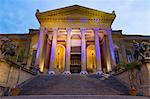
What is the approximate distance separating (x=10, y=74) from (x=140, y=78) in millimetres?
9967

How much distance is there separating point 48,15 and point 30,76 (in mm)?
13509

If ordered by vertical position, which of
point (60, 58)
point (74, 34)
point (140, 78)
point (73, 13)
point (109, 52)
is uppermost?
point (73, 13)

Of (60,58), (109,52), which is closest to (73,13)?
(60,58)

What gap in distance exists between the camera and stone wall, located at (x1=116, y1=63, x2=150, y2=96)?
8641mm

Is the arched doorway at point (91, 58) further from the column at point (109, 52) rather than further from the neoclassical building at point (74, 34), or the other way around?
the column at point (109, 52)

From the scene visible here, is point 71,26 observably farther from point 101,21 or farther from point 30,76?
point 30,76

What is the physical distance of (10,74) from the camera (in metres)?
10.0

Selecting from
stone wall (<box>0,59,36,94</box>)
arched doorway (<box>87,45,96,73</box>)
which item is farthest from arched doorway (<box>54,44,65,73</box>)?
stone wall (<box>0,59,36,94</box>)

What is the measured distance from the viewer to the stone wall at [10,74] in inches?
359

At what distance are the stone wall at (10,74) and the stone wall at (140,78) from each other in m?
9.59

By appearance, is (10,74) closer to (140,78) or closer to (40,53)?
(140,78)

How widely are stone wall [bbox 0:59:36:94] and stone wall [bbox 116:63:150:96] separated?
959cm

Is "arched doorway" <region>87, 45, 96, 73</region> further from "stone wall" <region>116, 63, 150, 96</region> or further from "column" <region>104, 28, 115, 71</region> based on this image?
"stone wall" <region>116, 63, 150, 96</region>

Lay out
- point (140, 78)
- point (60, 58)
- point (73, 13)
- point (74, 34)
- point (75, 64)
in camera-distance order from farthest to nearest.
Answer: point (60, 58)
point (74, 34)
point (75, 64)
point (73, 13)
point (140, 78)
